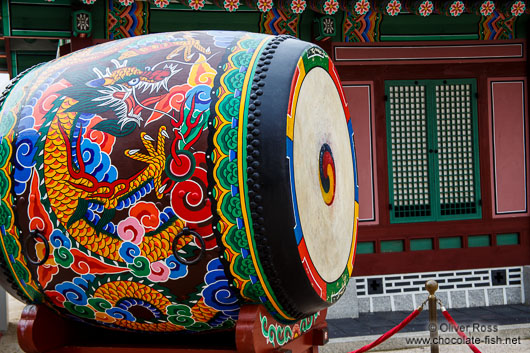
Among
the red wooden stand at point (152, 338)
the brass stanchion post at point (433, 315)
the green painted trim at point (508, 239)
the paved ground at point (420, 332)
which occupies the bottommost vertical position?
the paved ground at point (420, 332)

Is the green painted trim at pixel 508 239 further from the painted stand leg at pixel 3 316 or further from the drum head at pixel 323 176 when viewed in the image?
the painted stand leg at pixel 3 316

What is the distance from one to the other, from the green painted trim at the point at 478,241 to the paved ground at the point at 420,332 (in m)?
0.66

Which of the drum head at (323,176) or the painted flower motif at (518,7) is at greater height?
the painted flower motif at (518,7)

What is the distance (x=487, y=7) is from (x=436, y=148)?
4.83 ft

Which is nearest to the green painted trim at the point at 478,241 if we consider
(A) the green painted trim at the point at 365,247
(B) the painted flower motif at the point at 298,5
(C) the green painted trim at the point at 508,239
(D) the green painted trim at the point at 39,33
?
(C) the green painted trim at the point at 508,239

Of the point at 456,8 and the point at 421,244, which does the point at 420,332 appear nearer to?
the point at 421,244

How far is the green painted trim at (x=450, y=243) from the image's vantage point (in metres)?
6.38

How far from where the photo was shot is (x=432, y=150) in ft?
20.8

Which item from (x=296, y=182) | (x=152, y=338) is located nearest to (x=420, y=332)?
(x=152, y=338)

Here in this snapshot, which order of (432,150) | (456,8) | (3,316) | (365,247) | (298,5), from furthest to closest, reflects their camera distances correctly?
(432,150)
(365,247)
(3,316)
(456,8)
(298,5)

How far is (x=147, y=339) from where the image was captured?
2.43 m

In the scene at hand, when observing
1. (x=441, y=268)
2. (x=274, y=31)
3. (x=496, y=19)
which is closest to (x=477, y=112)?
(x=496, y=19)

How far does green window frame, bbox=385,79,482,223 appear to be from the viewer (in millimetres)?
6285

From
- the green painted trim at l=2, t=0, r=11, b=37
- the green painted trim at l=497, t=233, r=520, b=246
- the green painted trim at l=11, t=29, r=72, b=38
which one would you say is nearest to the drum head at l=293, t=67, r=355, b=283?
the green painted trim at l=11, t=29, r=72, b=38
